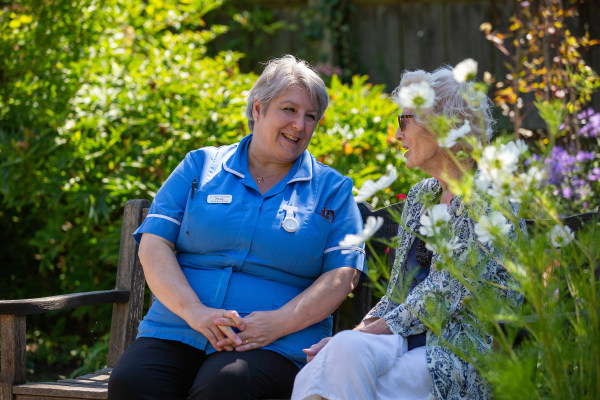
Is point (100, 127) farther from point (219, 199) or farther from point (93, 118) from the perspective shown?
point (219, 199)

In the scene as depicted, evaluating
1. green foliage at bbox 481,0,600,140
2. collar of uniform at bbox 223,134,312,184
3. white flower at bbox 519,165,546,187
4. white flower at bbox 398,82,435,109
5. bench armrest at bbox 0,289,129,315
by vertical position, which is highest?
green foliage at bbox 481,0,600,140

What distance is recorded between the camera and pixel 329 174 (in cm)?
279

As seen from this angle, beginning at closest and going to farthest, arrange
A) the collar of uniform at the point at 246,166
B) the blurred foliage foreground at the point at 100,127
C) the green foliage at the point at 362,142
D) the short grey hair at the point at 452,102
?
the short grey hair at the point at 452,102 < the collar of uniform at the point at 246,166 < the green foliage at the point at 362,142 < the blurred foliage foreground at the point at 100,127

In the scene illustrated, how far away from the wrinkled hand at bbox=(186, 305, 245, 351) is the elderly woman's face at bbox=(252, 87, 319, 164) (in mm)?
673

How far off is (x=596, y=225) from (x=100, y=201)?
9.57 feet

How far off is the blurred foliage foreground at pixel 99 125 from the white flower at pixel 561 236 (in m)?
2.21

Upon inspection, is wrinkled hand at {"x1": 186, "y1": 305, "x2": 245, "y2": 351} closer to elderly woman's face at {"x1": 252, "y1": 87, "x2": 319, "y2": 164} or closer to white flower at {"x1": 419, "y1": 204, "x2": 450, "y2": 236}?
elderly woman's face at {"x1": 252, "y1": 87, "x2": 319, "y2": 164}

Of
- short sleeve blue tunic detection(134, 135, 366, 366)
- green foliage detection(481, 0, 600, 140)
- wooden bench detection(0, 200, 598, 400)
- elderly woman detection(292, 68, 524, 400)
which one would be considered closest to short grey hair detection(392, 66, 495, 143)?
elderly woman detection(292, 68, 524, 400)

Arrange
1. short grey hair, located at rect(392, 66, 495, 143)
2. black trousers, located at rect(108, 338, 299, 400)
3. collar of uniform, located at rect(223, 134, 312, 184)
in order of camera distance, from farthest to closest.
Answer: collar of uniform, located at rect(223, 134, 312, 184) < short grey hair, located at rect(392, 66, 495, 143) < black trousers, located at rect(108, 338, 299, 400)

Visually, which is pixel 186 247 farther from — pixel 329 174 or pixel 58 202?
pixel 58 202

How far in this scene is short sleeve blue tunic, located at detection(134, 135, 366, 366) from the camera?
99.3 inches

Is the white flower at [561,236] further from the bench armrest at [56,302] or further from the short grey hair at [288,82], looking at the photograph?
the bench armrest at [56,302]

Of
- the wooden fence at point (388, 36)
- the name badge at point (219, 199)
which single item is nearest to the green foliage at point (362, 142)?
the name badge at point (219, 199)

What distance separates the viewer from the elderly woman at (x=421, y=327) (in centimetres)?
193
